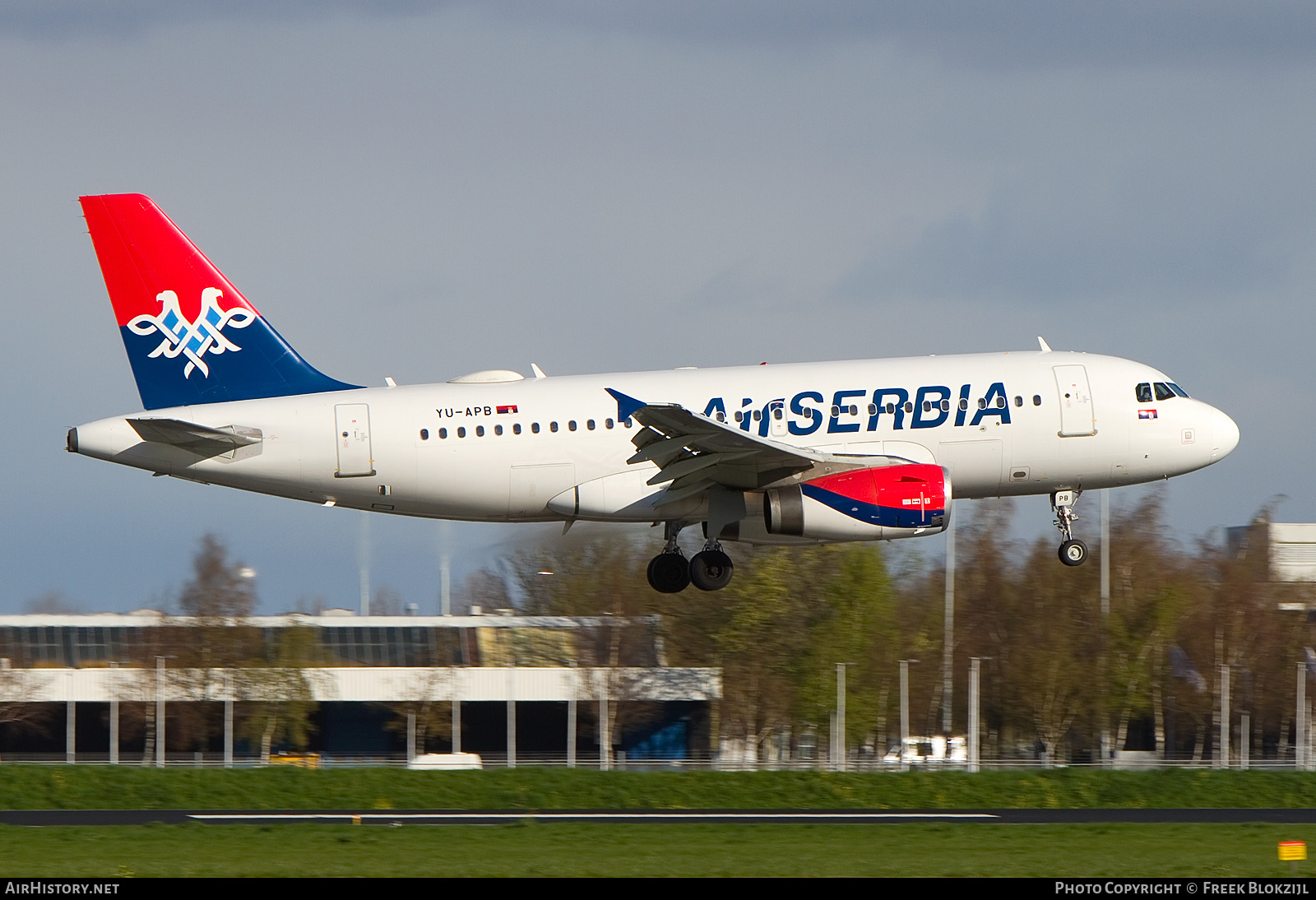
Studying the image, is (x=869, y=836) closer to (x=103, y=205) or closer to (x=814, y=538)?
(x=814, y=538)

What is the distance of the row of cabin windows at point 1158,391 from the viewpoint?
38094 millimetres

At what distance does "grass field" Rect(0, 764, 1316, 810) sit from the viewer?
4656cm

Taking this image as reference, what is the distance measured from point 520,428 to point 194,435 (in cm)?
700

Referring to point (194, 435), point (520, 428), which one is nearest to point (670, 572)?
point (520, 428)

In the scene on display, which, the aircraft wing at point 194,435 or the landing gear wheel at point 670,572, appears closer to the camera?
the aircraft wing at point 194,435

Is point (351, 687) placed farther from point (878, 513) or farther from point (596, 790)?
point (878, 513)

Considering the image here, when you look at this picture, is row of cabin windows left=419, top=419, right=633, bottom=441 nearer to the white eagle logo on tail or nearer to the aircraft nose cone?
the white eagle logo on tail

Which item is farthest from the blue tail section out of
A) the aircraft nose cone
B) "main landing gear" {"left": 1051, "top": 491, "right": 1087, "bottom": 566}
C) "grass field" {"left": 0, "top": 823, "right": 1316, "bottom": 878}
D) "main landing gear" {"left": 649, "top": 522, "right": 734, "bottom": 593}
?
the aircraft nose cone

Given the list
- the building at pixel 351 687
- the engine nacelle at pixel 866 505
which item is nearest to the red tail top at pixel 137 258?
the engine nacelle at pixel 866 505

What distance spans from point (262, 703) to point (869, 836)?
5556 cm

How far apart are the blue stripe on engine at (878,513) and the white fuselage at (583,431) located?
1486 mm

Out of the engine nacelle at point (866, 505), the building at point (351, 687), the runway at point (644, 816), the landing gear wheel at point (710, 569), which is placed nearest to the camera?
the engine nacelle at point (866, 505)

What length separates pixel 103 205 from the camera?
3812 cm

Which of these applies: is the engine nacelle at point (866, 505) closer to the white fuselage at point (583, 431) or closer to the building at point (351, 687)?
the white fuselage at point (583, 431)
